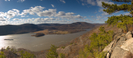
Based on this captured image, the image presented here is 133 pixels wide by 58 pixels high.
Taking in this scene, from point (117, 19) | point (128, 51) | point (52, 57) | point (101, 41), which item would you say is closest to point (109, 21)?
point (117, 19)

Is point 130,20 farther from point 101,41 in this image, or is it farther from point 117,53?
point 101,41

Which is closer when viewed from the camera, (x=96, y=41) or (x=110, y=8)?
(x=110, y=8)

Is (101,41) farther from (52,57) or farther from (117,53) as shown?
(52,57)

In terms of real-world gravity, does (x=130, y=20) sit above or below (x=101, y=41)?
above

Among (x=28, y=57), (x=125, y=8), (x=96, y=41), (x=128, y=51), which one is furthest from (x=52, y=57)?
(x=125, y=8)

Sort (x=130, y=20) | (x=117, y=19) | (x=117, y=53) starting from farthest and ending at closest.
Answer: (x=117, y=19) < (x=130, y=20) < (x=117, y=53)

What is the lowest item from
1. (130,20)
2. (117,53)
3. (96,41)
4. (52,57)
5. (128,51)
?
(52,57)

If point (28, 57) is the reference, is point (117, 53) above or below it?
above

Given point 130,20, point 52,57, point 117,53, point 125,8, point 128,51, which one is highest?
point 125,8

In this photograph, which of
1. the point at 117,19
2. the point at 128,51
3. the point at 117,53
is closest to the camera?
the point at 128,51
